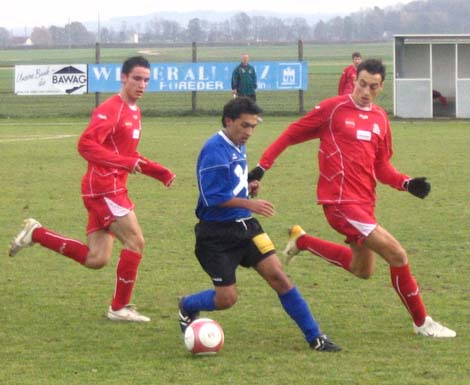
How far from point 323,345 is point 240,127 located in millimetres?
1441

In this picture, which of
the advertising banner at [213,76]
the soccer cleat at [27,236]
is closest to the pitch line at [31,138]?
the advertising banner at [213,76]

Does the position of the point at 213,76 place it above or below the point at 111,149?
above

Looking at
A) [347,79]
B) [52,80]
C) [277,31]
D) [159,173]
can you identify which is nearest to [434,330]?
[159,173]

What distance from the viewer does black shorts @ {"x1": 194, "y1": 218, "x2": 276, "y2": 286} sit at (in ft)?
23.3

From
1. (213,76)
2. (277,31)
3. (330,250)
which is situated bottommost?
(330,250)

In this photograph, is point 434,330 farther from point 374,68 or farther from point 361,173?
point 374,68

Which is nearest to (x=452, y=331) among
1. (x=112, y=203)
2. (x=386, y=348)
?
Result: (x=386, y=348)

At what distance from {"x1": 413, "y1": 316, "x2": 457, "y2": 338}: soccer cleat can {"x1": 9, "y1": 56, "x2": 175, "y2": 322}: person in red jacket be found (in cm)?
196

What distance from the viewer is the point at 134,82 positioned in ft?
26.3

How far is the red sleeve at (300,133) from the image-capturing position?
7656mm

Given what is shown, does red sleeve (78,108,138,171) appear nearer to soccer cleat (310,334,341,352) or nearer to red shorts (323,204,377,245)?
red shorts (323,204,377,245)

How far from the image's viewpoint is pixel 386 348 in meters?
7.10

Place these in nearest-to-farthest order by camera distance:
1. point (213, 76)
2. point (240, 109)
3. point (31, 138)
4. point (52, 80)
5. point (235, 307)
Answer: point (240, 109), point (235, 307), point (31, 138), point (52, 80), point (213, 76)

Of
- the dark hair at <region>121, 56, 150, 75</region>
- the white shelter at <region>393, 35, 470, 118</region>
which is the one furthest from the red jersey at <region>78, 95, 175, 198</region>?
the white shelter at <region>393, 35, 470, 118</region>
